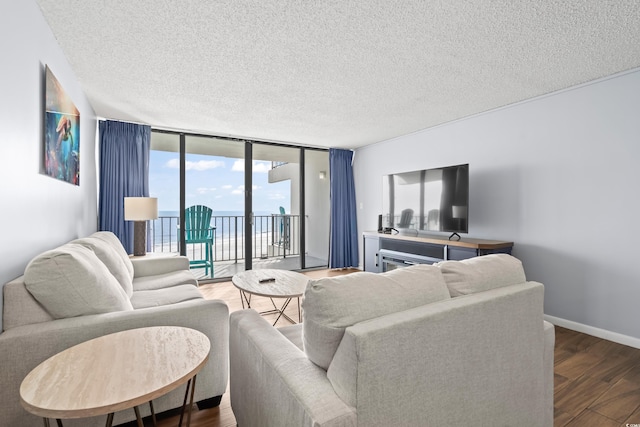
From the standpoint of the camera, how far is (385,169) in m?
4.97

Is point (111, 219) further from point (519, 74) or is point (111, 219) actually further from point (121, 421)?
point (519, 74)

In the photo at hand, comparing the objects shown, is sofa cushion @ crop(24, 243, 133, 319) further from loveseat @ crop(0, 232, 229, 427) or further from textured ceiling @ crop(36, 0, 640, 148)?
textured ceiling @ crop(36, 0, 640, 148)

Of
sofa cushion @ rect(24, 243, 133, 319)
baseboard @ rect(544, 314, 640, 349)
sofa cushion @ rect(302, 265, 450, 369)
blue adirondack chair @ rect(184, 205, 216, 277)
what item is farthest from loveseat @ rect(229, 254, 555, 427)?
blue adirondack chair @ rect(184, 205, 216, 277)

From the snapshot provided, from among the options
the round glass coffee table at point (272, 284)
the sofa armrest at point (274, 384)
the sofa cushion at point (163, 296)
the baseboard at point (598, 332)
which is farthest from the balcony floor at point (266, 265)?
the sofa armrest at point (274, 384)

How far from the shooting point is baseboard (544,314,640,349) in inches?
97.1

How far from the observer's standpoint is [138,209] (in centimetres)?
331

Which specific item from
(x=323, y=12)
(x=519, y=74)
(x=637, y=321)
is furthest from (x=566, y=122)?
(x=323, y=12)

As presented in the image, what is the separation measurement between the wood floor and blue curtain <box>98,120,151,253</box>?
9.75 ft

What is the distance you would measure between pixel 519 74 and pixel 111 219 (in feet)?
15.5

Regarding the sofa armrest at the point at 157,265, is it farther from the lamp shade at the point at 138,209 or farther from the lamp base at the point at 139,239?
the lamp shade at the point at 138,209

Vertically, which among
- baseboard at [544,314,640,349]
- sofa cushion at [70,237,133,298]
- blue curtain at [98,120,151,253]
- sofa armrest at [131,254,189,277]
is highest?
blue curtain at [98,120,151,253]

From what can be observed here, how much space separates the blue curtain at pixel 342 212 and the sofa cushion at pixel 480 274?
4.06 meters

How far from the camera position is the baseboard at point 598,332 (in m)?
2.47

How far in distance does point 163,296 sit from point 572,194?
3.69 metres
